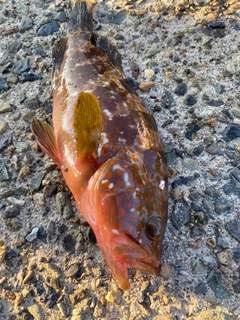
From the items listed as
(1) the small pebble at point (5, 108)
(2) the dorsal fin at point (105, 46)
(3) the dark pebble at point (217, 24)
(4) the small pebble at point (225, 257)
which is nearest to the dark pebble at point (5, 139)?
(1) the small pebble at point (5, 108)

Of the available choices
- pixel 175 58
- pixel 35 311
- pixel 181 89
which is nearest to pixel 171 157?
pixel 181 89

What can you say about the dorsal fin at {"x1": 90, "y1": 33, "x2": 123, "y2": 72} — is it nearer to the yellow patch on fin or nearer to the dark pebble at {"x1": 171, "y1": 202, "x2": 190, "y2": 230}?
the yellow patch on fin

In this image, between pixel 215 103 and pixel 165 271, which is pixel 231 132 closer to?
pixel 215 103

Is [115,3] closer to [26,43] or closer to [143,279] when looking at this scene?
[26,43]

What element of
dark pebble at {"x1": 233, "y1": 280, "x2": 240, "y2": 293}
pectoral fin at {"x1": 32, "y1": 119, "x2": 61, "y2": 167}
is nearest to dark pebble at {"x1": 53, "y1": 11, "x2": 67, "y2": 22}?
pectoral fin at {"x1": 32, "y1": 119, "x2": 61, "y2": 167}

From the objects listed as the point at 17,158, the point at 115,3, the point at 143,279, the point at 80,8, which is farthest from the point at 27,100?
the point at 143,279

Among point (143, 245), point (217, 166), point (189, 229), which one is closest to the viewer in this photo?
point (143, 245)

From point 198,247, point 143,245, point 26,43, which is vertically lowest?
point 198,247
